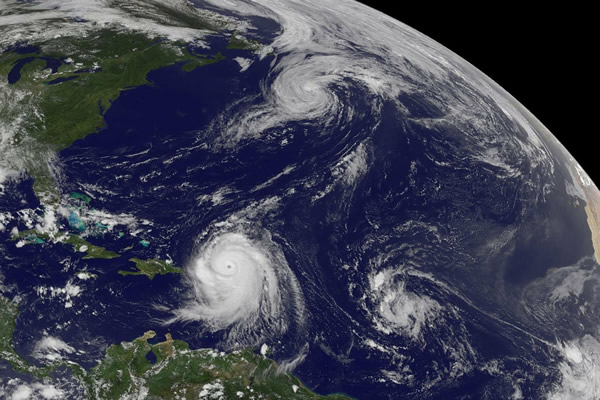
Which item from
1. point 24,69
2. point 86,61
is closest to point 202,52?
point 86,61

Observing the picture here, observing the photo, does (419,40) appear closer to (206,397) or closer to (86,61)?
(86,61)

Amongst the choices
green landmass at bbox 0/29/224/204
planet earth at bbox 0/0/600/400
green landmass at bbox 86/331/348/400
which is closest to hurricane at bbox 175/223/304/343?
planet earth at bbox 0/0/600/400

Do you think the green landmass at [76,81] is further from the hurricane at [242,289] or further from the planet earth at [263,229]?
the hurricane at [242,289]

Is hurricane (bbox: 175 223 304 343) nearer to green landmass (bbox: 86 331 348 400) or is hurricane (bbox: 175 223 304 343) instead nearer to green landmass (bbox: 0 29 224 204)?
green landmass (bbox: 86 331 348 400)

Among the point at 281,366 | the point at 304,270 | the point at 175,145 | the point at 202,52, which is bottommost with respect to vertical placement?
the point at 281,366

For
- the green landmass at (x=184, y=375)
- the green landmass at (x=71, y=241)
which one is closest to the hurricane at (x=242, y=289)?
the green landmass at (x=184, y=375)

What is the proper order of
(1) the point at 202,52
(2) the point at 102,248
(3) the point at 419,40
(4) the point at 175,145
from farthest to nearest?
1. (3) the point at 419,40
2. (1) the point at 202,52
3. (4) the point at 175,145
4. (2) the point at 102,248

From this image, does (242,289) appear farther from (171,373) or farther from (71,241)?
(71,241)

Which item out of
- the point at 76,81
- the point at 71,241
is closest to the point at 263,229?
the point at 71,241
